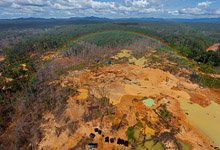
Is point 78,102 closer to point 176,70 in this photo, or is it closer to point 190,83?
point 190,83

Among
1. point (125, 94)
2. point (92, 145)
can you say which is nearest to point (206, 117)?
point (125, 94)

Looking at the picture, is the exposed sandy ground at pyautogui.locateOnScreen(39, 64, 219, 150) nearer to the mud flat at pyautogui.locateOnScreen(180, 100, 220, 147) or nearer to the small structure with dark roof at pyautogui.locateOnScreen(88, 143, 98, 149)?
the small structure with dark roof at pyautogui.locateOnScreen(88, 143, 98, 149)

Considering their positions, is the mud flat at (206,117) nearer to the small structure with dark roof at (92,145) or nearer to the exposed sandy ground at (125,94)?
the exposed sandy ground at (125,94)

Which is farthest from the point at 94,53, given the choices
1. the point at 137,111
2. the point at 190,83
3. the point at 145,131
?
the point at 145,131

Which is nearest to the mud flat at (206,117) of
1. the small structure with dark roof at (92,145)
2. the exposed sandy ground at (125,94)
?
the exposed sandy ground at (125,94)

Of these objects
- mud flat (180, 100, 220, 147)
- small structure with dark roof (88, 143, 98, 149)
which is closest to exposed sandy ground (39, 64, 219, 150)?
small structure with dark roof (88, 143, 98, 149)
